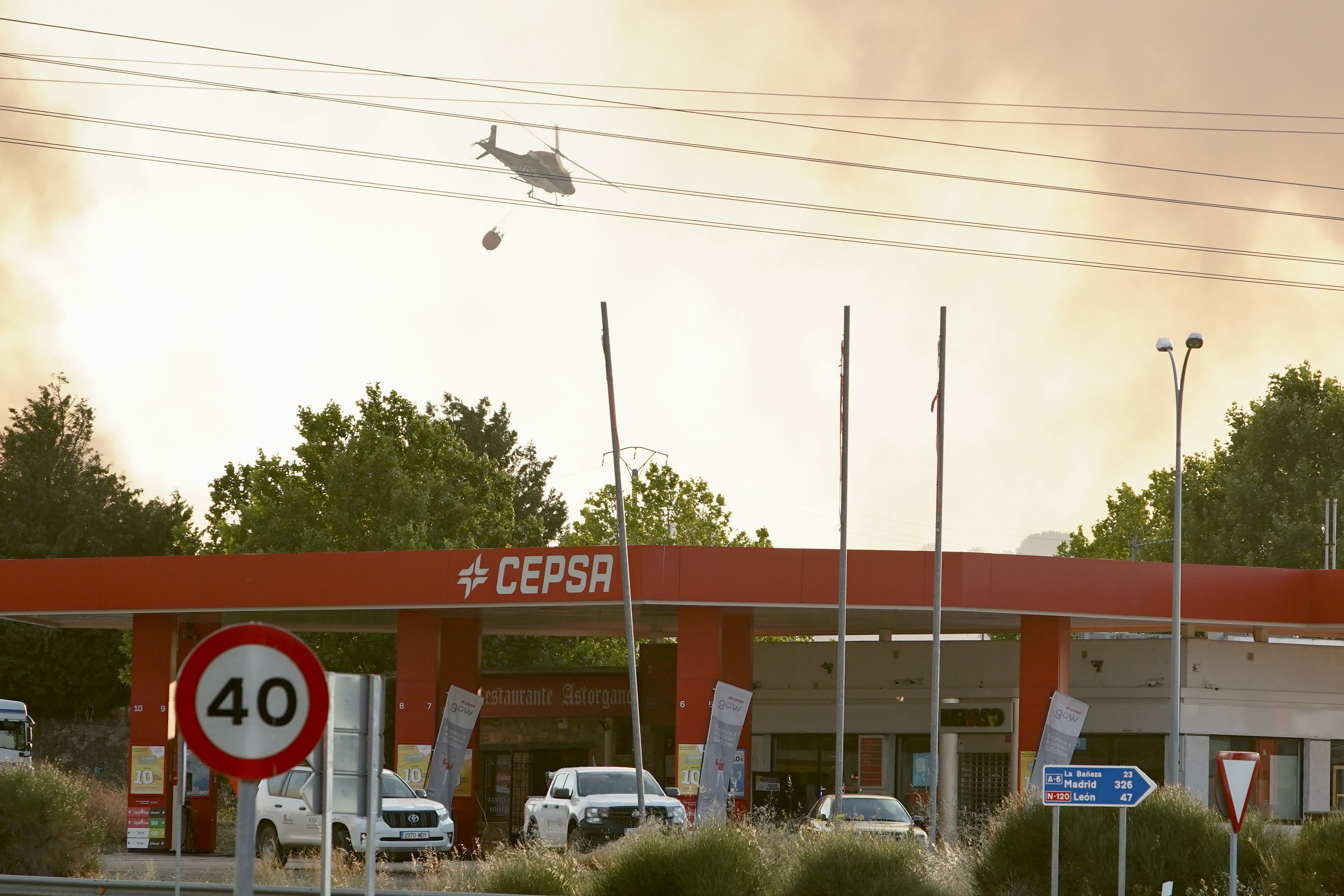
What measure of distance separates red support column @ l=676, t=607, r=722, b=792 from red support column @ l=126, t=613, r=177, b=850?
428 inches

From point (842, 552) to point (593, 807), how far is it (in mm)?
6096

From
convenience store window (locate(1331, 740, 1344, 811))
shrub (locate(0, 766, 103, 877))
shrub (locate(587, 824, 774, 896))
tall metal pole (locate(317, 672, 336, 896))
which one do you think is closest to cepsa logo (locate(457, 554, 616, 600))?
shrub (locate(0, 766, 103, 877))

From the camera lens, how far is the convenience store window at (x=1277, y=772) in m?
35.9

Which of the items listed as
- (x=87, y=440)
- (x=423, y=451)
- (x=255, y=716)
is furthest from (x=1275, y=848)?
(x=87, y=440)

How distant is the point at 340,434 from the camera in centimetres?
5844

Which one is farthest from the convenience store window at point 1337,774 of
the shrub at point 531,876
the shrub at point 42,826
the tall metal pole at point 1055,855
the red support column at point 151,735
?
the shrub at point 42,826

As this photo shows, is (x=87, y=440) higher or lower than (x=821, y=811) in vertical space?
higher

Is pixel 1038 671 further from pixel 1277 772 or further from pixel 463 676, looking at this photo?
pixel 463 676

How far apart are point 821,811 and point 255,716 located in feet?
69.4

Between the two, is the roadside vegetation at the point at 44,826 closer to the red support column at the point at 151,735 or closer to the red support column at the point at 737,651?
the red support column at the point at 151,735

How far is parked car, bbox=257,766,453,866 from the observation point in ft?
84.7

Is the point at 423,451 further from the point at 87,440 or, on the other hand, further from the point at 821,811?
the point at 821,811

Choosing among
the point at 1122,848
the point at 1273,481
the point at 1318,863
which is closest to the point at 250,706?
the point at 1122,848

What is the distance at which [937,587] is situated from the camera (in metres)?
28.2
